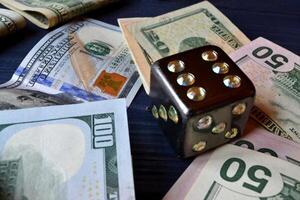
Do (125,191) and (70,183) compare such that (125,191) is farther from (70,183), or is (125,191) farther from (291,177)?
(291,177)

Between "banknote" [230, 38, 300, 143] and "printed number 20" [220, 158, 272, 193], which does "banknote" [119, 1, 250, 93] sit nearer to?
"banknote" [230, 38, 300, 143]

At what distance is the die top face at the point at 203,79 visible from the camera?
451 millimetres

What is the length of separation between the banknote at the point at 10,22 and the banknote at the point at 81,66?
49mm

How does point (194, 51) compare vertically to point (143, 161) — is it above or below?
above

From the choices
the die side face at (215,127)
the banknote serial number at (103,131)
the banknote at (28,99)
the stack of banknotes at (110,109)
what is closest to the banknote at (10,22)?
the stack of banknotes at (110,109)

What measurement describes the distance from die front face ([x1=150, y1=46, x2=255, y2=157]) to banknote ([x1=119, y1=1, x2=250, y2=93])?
125mm

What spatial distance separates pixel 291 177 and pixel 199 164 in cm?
11

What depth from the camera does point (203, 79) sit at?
475 mm

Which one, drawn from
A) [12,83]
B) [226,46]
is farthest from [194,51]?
[12,83]

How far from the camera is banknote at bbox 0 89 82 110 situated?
1.75 ft

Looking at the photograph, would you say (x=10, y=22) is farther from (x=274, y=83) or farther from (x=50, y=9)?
(x=274, y=83)

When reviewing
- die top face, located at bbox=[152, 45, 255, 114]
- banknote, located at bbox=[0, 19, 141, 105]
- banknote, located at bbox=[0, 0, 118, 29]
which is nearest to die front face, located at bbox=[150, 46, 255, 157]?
die top face, located at bbox=[152, 45, 255, 114]

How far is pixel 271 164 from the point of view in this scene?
1.59 feet

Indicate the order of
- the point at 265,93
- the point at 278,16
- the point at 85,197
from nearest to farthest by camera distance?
the point at 85,197 < the point at 265,93 < the point at 278,16
